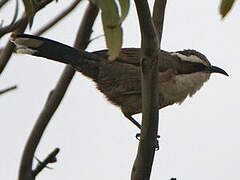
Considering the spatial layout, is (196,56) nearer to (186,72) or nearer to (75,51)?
(186,72)

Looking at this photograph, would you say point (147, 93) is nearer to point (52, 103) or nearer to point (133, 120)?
point (52, 103)

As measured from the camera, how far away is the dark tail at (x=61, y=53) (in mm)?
4281

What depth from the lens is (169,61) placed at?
4906 millimetres

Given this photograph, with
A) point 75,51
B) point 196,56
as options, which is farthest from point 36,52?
point 196,56

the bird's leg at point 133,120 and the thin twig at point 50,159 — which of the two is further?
the bird's leg at point 133,120

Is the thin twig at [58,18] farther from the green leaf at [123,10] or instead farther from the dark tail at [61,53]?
the green leaf at [123,10]

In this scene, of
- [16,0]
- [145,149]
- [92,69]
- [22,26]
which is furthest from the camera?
[92,69]

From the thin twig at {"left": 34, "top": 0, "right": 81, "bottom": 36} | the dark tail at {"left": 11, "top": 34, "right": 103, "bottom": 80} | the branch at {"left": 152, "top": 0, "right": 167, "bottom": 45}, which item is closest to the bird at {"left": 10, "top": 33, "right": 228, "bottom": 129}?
the dark tail at {"left": 11, "top": 34, "right": 103, "bottom": 80}

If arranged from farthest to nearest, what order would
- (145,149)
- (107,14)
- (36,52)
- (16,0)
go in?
(36,52) → (16,0) → (145,149) → (107,14)

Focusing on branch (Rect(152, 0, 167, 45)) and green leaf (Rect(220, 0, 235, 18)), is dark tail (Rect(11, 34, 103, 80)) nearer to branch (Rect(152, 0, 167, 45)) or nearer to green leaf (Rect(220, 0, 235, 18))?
branch (Rect(152, 0, 167, 45))

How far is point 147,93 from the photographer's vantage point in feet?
8.84

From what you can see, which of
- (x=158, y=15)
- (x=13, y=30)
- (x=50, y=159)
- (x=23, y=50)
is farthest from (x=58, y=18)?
(x=158, y=15)

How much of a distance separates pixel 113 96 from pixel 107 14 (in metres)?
2.86

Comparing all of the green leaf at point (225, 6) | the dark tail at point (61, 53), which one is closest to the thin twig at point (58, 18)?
the dark tail at point (61, 53)
